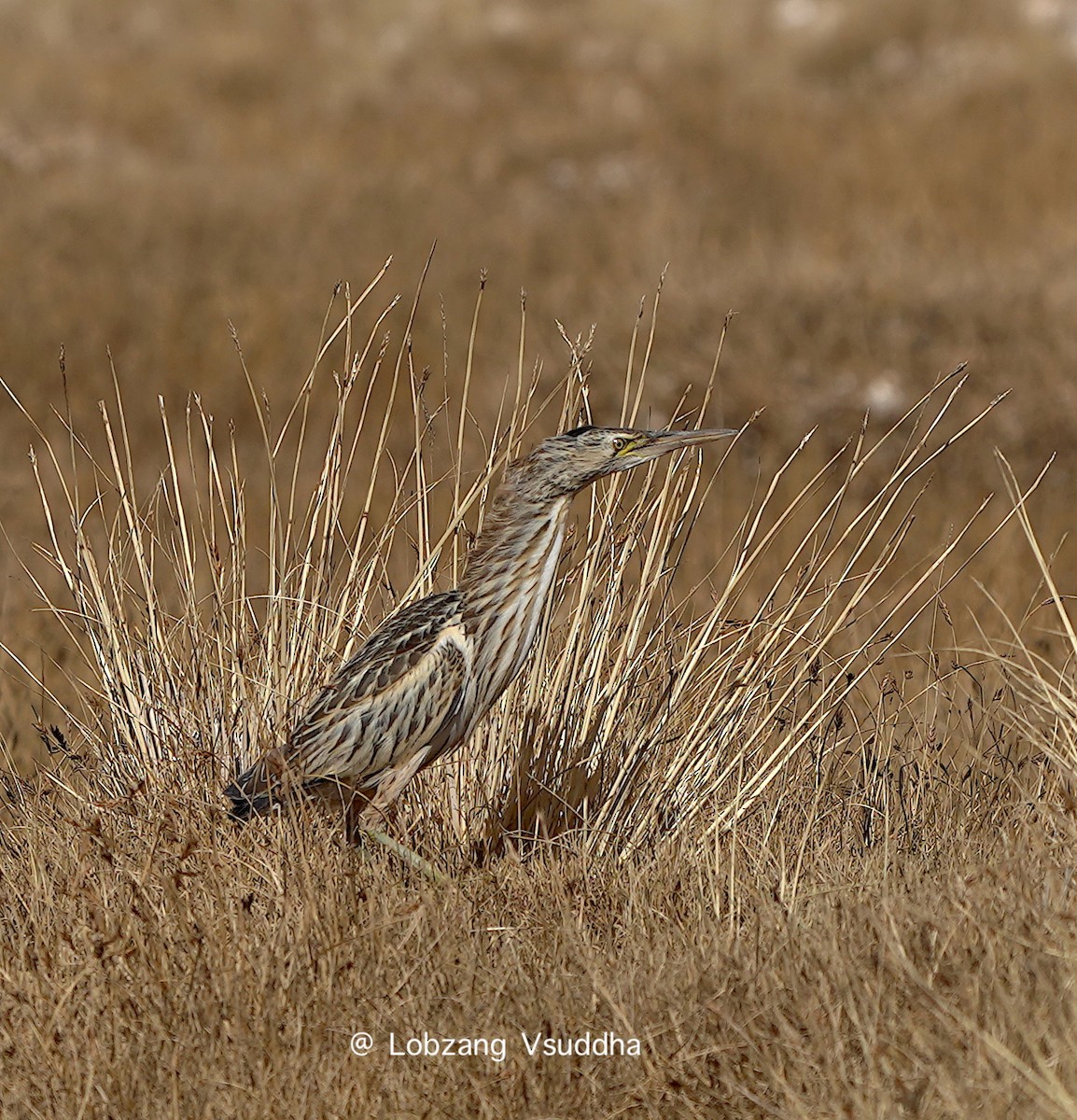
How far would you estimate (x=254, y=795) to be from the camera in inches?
137

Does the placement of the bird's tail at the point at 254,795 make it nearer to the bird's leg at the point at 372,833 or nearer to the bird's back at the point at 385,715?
the bird's back at the point at 385,715

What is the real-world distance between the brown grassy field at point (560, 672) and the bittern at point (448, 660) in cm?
16

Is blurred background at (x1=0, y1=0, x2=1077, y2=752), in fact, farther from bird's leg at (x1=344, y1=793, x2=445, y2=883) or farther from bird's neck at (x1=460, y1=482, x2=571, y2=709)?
bird's leg at (x1=344, y1=793, x2=445, y2=883)

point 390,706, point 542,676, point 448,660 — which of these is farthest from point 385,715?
point 542,676

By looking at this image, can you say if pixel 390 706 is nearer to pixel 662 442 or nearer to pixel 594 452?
pixel 594 452

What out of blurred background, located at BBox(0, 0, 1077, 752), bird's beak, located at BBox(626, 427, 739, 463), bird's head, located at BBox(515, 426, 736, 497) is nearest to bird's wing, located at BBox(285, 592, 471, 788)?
bird's head, located at BBox(515, 426, 736, 497)

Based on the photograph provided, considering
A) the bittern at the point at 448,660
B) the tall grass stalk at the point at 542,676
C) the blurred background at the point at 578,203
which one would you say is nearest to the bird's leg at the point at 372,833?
the bittern at the point at 448,660

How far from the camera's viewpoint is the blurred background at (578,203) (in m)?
8.86

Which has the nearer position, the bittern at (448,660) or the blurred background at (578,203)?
the bittern at (448,660)

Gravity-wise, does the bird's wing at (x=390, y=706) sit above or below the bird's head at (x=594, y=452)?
below

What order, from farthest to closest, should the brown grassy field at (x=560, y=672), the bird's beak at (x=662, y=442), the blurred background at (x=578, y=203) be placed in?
the blurred background at (x=578, y=203)
the bird's beak at (x=662, y=442)
the brown grassy field at (x=560, y=672)

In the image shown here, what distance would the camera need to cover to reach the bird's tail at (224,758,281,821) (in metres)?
3.47

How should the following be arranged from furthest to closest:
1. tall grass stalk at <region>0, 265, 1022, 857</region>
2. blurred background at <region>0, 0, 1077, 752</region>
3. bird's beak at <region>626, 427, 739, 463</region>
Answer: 1. blurred background at <region>0, 0, 1077, 752</region>
2. tall grass stalk at <region>0, 265, 1022, 857</region>
3. bird's beak at <region>626, 427, 739, 463</region>

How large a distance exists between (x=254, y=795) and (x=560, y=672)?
2.97 ft
